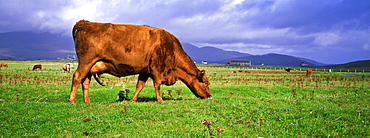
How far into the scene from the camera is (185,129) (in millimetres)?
8469

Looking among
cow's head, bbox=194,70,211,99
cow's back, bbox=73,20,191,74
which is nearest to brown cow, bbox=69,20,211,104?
cow's back, bbox=73,20,191,74

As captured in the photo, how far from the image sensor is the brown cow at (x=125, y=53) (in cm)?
1259

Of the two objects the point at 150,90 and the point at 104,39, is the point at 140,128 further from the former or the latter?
the point at 150,90

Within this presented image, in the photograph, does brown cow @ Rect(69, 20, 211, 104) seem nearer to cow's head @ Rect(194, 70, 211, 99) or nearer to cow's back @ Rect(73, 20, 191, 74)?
cow's back @ Rect(73, 20, 191, 74)

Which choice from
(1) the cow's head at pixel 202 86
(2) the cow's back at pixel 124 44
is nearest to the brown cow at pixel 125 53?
(2) the cow's back at pixel 124 44

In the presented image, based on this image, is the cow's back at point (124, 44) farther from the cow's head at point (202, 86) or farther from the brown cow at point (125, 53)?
the cow's head at point (202, 86)

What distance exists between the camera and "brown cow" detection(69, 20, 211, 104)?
12.6 m

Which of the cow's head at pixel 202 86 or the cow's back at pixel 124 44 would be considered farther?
the cow's head at pixel 202 86

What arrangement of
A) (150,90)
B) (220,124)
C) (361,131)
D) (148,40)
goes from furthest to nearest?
(150,90) → (148,40) → (220,124) → (361,131)

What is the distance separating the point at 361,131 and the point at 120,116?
7.78 m

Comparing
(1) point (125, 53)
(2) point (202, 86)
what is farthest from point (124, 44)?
(2) point (202, 86)

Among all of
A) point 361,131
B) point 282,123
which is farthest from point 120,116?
point 361,131

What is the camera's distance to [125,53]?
1295 cm

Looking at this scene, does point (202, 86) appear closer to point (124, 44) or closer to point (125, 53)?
point (125, 53)
